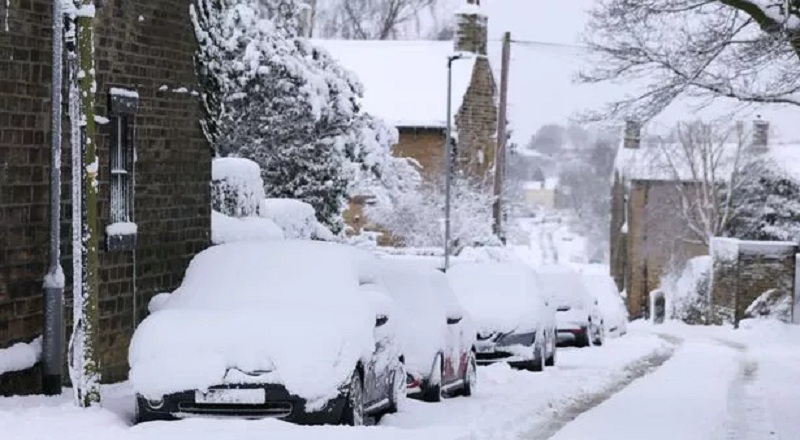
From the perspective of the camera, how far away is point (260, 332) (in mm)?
11773

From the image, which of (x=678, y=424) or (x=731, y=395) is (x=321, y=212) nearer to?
(x=731, y=395)

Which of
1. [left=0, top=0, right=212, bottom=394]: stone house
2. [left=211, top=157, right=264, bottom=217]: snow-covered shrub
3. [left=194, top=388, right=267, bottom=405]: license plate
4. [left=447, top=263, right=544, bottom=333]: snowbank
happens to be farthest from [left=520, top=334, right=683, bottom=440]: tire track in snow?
[left=211, top=157, right=264, bottom=217]: snow-covered shrub

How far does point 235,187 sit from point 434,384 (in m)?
8.35

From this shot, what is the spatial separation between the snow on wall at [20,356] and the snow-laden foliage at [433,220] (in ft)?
106

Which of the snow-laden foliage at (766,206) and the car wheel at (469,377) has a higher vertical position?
the snow-laden foliage at (766,206)

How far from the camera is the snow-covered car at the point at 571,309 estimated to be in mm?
29812

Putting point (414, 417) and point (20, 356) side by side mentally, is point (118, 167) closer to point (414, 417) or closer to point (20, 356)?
point (20, 356)

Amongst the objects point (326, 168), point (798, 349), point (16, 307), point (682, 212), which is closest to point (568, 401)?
point (16, 307)

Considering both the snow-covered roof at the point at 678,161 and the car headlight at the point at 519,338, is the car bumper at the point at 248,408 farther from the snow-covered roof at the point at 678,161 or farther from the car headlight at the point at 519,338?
the snow-covered roof at the point at 678,161

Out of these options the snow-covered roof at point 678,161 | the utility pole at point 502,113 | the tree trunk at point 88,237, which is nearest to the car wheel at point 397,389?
the tree trunk at point 88,237

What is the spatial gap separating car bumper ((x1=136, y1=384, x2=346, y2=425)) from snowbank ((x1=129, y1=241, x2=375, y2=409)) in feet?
0.24

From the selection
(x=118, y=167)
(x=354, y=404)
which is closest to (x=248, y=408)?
(x=354, y=404)

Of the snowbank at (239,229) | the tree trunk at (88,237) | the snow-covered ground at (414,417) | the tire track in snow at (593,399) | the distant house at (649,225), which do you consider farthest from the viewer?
the distant house at (649,225)

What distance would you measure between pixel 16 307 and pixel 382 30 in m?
59.0
